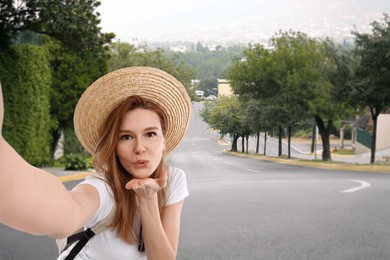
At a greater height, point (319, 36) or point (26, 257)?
point (319, 36)

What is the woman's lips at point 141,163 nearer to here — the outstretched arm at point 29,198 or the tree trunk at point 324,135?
the outstretched arm at point 29,198

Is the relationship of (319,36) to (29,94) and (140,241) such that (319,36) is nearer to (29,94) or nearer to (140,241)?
(29,94)

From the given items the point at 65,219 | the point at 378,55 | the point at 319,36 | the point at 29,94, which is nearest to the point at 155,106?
the point at 65,219

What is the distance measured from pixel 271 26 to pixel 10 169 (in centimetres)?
747

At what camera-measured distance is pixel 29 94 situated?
363 inches

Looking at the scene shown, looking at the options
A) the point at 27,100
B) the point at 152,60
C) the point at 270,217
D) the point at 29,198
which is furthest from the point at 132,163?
the point at 27,100

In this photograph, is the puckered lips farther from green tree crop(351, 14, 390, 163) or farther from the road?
green tree crop(351, 14, 390, 163)

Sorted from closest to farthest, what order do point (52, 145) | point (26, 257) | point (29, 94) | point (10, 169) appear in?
point (10, 169), point (26, 257), point (29, 94), point (52, 145)

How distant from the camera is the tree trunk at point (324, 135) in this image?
308 inches

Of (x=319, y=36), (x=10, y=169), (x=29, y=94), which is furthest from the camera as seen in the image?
(x=29, y=94)

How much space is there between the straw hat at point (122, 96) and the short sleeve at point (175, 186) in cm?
7

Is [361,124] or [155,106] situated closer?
[155,106]

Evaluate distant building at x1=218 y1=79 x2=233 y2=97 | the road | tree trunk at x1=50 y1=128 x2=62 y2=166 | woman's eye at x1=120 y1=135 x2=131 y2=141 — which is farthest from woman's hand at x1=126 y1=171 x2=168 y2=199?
tree trunk at x1=50 y1=128 x2=62 y2=166

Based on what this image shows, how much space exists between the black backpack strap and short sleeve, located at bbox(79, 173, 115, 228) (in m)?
0.01
